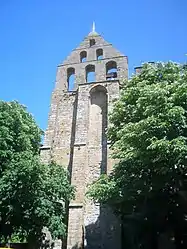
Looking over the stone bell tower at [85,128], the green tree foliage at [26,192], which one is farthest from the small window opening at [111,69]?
the green tree foliage at [26,192]

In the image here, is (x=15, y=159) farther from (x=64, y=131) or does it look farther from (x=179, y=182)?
(x=179, y=182)

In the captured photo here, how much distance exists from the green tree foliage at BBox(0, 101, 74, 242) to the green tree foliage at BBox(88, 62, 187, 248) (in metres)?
2.10

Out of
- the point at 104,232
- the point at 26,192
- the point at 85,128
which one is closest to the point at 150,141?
the point at 26,192

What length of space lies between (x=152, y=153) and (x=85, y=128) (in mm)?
8522

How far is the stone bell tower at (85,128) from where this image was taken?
49.3ft

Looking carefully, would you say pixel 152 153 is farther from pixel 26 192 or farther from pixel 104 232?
pixel 104 232

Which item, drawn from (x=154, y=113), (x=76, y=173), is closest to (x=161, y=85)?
(x=154, y=113)

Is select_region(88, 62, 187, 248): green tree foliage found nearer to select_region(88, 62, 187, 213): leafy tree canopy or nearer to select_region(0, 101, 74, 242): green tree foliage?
select_region(88, 62, 187, 213): leafy tree canopy

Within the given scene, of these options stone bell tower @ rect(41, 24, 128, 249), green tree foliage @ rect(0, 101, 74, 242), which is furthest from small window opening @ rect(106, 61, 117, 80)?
green tree foliage @ rect(0, 101, 74, 242)

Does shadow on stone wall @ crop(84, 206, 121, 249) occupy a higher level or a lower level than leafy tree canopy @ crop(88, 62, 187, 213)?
lower

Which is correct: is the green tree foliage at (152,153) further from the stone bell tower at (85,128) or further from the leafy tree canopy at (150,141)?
the stone bell tower at (85,128)

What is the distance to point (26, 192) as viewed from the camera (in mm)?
12289

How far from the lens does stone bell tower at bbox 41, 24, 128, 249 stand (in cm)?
1502

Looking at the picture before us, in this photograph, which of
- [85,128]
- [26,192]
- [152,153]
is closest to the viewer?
[152,153]
